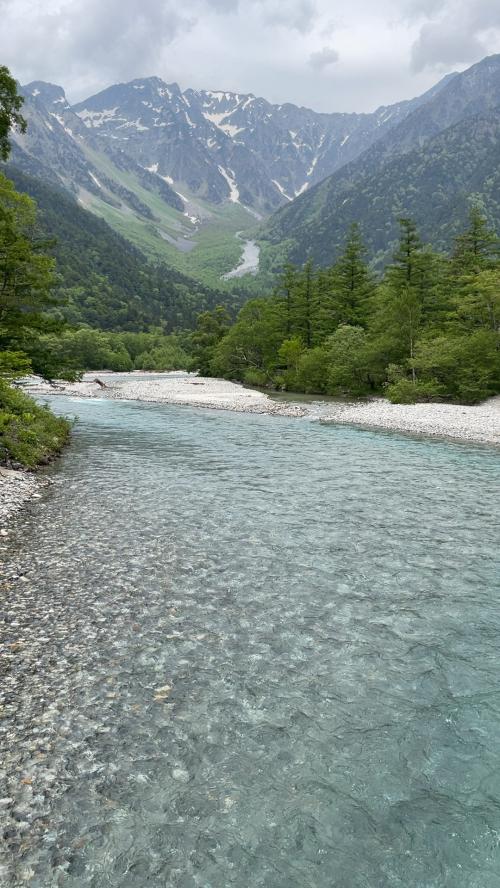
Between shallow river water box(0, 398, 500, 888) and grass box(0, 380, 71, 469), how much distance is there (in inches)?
228

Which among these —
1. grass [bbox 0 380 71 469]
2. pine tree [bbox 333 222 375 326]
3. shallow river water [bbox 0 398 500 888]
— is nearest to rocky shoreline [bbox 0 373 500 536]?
grass [bbox 0 380 71 469]

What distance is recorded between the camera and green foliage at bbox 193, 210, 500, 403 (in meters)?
50.7

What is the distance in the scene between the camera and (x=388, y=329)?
190 ft

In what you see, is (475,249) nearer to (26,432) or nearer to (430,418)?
(430,418)

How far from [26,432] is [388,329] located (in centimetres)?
4428

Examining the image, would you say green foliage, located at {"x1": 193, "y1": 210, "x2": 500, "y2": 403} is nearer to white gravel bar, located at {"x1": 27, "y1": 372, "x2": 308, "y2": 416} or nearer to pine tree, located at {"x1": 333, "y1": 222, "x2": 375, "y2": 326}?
pine tree, located at {"x1": 333, "y1": 222, "x2": 375, "y2": 326}

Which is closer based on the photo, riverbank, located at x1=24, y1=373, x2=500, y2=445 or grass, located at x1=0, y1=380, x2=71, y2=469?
grass, located at x1=0, y1=380, x2=71, y2=469

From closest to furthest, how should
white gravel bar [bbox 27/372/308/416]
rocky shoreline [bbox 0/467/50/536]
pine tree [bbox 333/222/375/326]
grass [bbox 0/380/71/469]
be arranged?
rocky shoreline [bbox 0/467/50/536] → grass [bbox 0/380/71/469] → white gravel bar [bbox 27/372/308/416] → pine tree [bbox 333/222/375/326]

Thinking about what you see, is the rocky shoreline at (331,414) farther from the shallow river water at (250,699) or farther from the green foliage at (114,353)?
the green foliage at (114,353)

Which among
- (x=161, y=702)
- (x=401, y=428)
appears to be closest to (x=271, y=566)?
(x=161, y=702)

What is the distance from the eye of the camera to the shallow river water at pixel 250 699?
5430mm

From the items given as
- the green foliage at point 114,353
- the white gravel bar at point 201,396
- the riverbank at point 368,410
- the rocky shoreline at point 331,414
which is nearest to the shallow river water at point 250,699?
the rocky shoreline at point 331,414

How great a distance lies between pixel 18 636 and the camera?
29.8 ft

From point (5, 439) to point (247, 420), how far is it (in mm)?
23250
